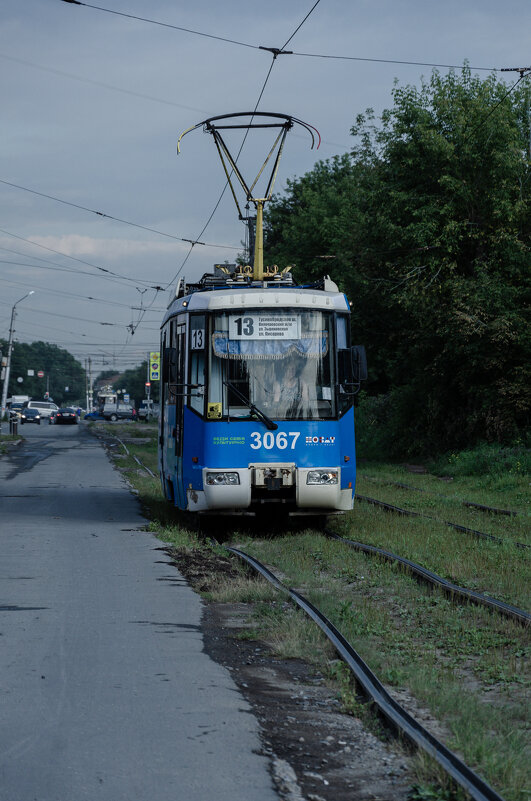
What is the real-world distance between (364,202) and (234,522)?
1826cm

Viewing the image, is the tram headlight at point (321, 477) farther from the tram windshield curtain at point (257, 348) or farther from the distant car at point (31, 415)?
the distant car at point (31, 415)

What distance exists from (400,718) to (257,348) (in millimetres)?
8750

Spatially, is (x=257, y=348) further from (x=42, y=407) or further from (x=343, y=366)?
(x=42, y=407)

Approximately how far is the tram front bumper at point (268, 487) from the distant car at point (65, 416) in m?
71.5

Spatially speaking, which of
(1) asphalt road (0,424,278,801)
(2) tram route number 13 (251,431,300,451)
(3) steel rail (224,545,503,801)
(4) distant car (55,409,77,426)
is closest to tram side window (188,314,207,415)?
(2) tram route number 13 (251,431,300,451)

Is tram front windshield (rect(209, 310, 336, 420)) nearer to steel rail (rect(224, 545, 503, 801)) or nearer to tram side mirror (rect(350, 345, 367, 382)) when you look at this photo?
tram side mirror (rect(350, 345, 367, 382))

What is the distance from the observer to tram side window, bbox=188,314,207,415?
1378 cm

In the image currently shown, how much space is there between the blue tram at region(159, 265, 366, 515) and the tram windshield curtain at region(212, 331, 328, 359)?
1 centimetres

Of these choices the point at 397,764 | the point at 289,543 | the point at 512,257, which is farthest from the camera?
the point at 512,257

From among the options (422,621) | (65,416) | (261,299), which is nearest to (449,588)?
(422,621)

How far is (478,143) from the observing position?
90.1 feet

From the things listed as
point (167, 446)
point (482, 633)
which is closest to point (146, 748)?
point (482, 633)

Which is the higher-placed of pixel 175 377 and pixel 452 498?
pixel 175 377

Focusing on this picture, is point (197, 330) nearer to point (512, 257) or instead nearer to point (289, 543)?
point (289, 543)
